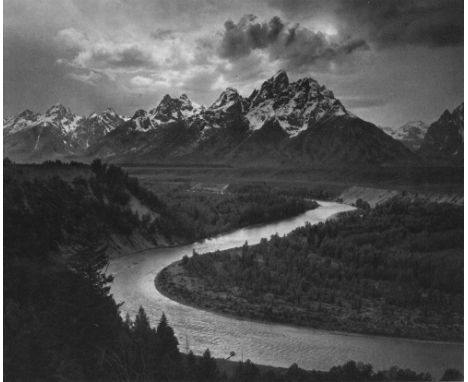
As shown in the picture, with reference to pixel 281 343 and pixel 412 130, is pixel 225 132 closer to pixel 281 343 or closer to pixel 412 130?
pixel 412 130

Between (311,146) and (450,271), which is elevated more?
(311,146)

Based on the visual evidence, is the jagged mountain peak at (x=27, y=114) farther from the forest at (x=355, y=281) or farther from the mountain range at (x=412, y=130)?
the mountain range at (x=412, y=130)

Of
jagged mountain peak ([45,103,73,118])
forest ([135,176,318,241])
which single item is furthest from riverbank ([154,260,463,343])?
forest ([135,176,318,241])

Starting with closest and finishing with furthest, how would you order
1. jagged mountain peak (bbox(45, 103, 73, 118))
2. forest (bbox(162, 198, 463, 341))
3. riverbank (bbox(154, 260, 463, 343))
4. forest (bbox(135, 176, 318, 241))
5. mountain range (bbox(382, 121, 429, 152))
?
riverbank (bbox(154, 260, 463, 343)), forest (bbox(162, 198, 463, 341)), jagged mountain peak (bbox(45, 103, 73, 118)), mountain range (bbox(382, 121, 429, 152)), forest (bbox(135, 176, 318, 241))

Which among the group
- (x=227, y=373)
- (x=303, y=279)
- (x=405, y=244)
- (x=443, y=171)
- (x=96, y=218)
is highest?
(x=443, y=171)

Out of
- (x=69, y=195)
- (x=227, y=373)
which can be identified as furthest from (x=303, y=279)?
(x=69, y=195)

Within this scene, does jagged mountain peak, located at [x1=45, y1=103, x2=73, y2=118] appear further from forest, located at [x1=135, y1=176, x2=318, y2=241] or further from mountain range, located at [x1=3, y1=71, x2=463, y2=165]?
forest, located at [x1=135, y1=176, x2=318, y2=241]

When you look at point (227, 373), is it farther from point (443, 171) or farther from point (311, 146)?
point (311, 146)
